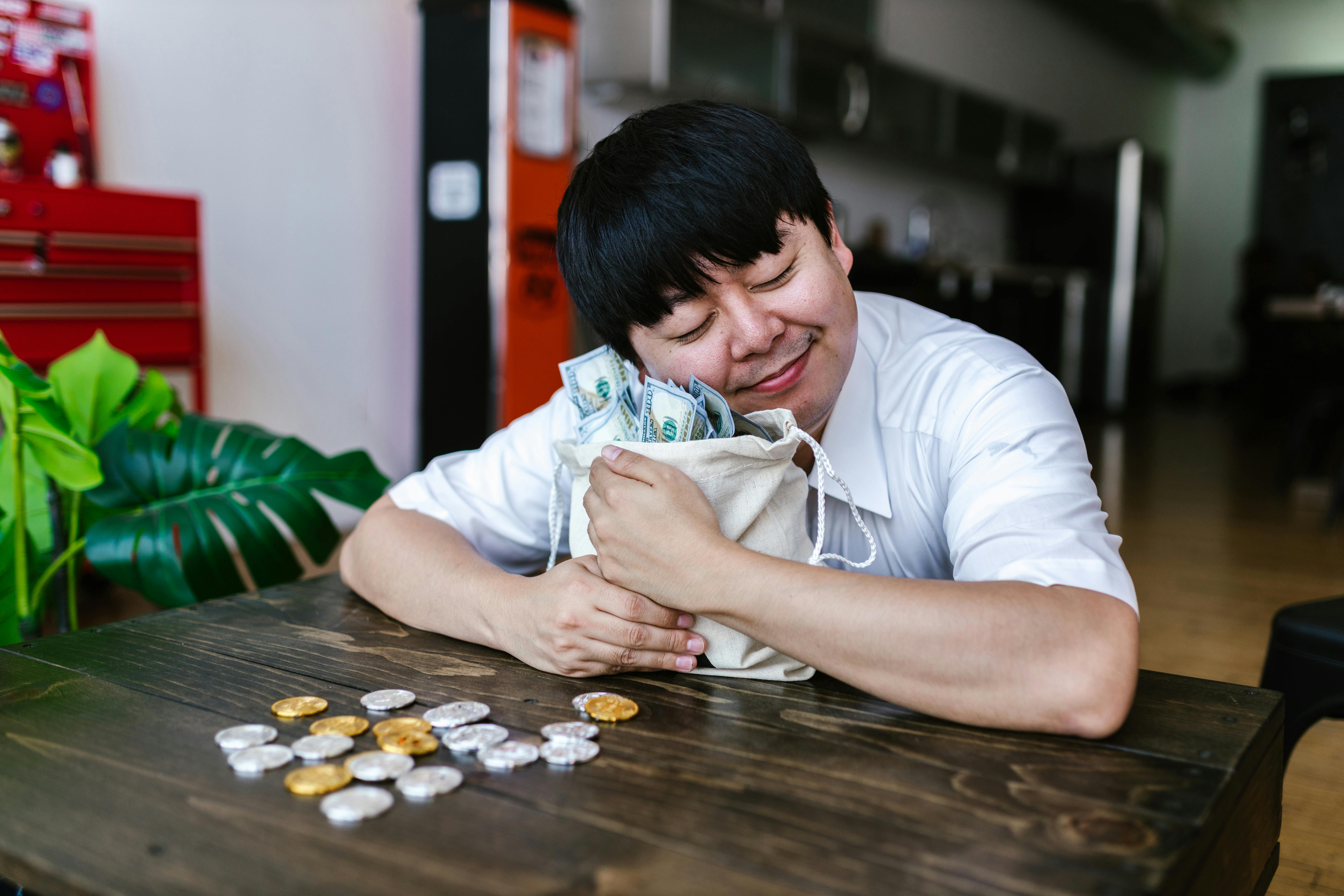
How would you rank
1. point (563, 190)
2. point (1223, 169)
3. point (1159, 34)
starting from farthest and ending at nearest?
1. point (1223, 169)
2. point (1159, 34)
3. point (563, 190)

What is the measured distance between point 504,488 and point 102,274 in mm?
1835

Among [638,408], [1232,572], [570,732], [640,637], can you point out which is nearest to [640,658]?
[640,637]

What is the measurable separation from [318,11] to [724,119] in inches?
113

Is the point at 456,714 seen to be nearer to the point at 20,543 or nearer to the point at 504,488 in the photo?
the point at 504,488

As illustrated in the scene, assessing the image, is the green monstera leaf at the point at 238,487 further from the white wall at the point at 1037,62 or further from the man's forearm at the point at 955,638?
the white wall at the point at 1037,62

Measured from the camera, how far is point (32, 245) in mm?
2389

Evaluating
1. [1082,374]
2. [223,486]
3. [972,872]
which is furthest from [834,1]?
[972,872]

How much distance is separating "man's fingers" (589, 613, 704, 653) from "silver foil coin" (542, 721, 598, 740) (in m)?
0.13

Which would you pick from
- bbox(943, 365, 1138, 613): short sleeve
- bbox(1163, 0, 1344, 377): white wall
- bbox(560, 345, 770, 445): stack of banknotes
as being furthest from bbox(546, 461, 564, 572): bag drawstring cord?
bbox(1163, 0, 1344, 377): white wall

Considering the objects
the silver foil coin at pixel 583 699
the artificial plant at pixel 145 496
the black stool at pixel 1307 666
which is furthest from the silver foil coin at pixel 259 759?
the black stool at pixel 1307 666

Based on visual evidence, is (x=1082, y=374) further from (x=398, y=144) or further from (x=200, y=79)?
(x=200, y=79)

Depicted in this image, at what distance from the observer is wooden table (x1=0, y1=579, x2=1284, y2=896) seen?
539mm

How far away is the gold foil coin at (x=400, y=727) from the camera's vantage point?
72 centimetres

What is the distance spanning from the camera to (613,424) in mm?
965
